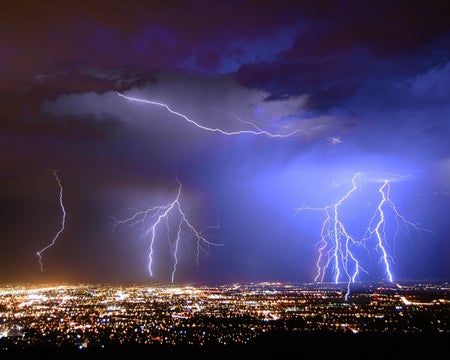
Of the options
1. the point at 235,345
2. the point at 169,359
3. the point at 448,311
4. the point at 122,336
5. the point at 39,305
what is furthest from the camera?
the point at 39,305

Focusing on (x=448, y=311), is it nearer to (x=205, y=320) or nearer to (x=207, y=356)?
(x=205, y=320)

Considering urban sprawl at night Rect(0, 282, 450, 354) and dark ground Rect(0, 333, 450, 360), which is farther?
urban sprawl at night Rect(0, 282, 450, 354)

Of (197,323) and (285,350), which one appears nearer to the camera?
(285,350)

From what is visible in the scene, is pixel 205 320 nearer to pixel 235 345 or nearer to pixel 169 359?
pixel 235 345

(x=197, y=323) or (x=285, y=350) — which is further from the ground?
(x=285, y=350)

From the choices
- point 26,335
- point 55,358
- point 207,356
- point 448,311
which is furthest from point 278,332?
point 448,311

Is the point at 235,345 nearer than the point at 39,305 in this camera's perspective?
Yes

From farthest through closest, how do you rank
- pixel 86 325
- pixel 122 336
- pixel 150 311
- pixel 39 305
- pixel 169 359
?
pixel 39 305
pixel 150 311
pixel 86 325
pixel 122 336
pixel 169 359

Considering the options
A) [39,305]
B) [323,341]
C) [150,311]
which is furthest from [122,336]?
[39,305]

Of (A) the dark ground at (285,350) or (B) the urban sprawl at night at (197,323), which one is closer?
(A) the dark ground at (285,350)
